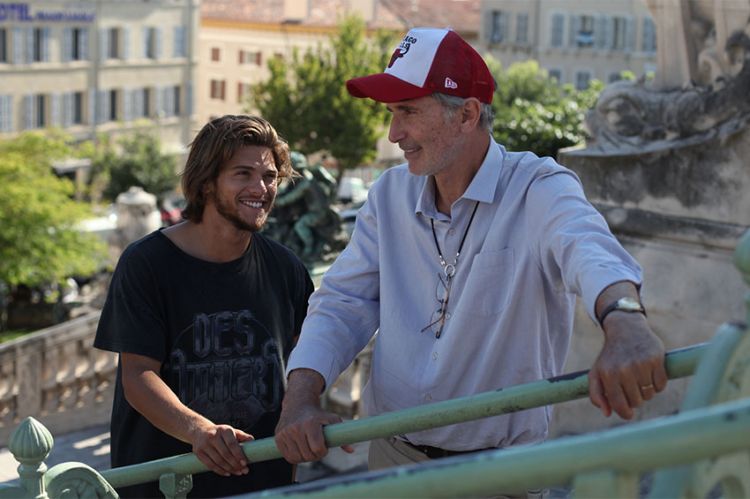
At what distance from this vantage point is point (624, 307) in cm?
279

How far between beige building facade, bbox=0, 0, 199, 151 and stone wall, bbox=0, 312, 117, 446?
33961 mm

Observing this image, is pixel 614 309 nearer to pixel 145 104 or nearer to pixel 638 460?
pixel 638 460

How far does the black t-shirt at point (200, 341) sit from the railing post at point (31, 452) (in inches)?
27.4

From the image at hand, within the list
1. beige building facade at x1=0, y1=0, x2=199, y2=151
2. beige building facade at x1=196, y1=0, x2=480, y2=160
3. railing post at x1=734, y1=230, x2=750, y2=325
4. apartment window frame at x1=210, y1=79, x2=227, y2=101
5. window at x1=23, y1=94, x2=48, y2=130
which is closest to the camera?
railing post at x1=734, y1=230, x2=750, y2=325

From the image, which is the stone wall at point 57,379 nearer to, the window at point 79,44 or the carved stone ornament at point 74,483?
the carved stone ornament at point 74,483

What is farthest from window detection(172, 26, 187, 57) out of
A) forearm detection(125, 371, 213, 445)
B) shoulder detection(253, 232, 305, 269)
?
forearm detection(125, 371, 213, 445)

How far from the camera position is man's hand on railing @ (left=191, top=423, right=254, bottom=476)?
3443 millimetres

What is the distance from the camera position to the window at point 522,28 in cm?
5322

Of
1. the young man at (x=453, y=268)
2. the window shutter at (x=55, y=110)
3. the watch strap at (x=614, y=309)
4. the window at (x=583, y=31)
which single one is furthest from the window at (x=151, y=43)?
the watch strap at (x=614, y=309)

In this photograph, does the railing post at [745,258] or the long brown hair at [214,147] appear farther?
the long brown hair at [214,147]

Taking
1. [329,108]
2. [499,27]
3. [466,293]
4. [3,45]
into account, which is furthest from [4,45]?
[466,293]

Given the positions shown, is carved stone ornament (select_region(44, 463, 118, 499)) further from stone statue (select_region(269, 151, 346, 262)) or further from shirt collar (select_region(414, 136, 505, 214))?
stone statue (select_region(269, 151, 346, 262))

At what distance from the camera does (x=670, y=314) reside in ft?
21.9

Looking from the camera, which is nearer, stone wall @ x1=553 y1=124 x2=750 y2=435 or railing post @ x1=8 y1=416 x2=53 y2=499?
railing post @ x1=8 y1=416 x2=53 y2=499
